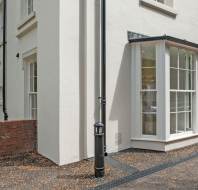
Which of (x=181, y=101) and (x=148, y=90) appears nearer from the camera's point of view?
(x=148, y=90)

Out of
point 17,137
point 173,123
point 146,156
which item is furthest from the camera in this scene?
point 173,123

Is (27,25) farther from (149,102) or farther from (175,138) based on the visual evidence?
(175,138)

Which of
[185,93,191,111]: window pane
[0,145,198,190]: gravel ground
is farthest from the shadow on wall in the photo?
[185,93,191,111]: window pane

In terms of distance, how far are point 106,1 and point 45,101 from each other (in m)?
2.96

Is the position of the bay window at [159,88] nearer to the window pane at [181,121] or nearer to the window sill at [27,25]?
the window pane at [181,121]

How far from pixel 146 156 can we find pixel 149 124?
117 cm

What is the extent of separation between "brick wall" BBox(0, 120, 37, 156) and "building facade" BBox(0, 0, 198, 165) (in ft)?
1.02

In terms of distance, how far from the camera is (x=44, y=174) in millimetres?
7262

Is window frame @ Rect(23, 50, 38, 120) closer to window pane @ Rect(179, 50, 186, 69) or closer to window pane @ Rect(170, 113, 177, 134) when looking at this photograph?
window pane @ Rect(170, 113, 177, 134)

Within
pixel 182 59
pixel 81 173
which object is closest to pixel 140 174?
pixel 81 173

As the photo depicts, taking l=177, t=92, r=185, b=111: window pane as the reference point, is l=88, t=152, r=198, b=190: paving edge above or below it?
below

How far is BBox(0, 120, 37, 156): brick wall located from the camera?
8812 millimetres

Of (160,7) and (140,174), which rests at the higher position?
(160,7)

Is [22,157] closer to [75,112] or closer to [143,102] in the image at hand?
[75,112]
